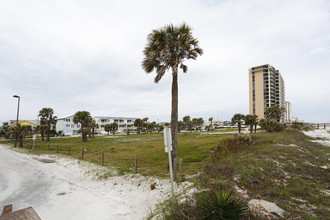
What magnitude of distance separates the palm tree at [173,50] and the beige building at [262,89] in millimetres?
83121

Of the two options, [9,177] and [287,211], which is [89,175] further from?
[287,211]

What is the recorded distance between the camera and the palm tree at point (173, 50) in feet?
33.1

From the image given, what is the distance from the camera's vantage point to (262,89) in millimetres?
80812

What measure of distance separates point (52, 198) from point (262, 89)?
92.5 meters

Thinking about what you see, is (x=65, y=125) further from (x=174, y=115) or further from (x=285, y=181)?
(x=285, y=181)

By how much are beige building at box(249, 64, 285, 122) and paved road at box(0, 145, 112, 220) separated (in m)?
88.4

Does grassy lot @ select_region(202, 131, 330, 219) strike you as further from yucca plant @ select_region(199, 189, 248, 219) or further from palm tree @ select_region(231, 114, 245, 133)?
palm tree @ select_region(231, 114, 245, 133)

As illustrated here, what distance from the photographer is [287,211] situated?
463cm

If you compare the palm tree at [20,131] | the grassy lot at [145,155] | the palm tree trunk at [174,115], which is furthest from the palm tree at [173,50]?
the palm tree at [20,131]

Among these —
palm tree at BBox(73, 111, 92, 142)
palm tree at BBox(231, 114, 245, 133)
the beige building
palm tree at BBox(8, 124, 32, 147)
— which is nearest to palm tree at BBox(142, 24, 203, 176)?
palm tree at BBox(8, 124, 32, 147)

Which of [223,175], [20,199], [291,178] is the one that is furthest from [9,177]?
[291,178]

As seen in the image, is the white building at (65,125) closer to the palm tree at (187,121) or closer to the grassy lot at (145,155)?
the grassy lot at (145,155)

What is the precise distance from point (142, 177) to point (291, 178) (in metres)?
7.32

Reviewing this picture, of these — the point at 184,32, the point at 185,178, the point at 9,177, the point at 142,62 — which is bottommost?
the point at 9,177
